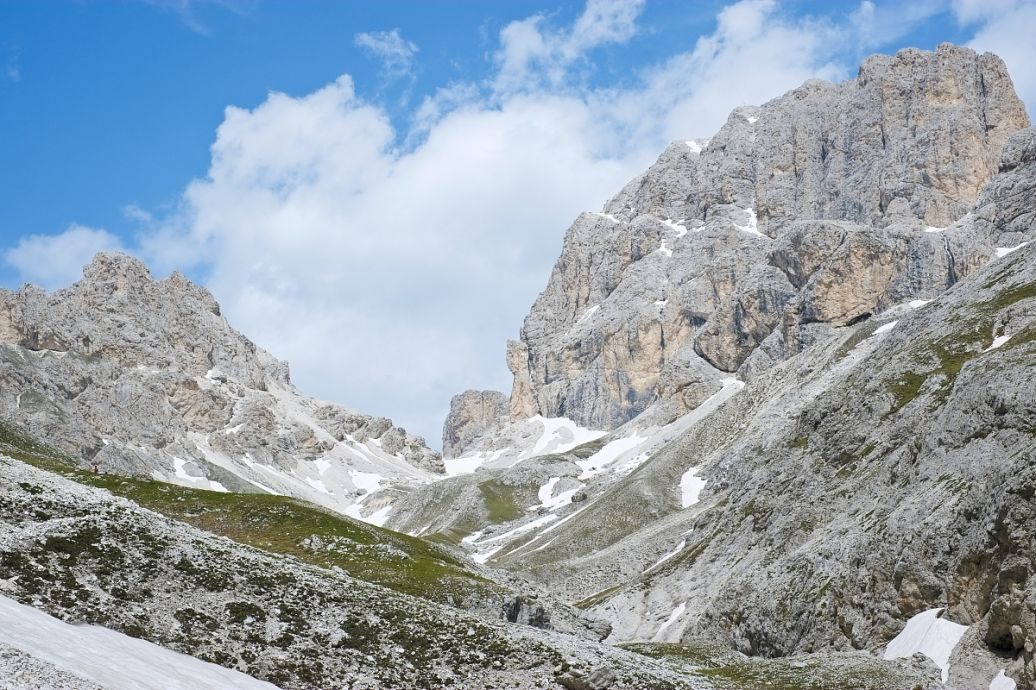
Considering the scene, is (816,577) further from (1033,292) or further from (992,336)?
(1033,292)

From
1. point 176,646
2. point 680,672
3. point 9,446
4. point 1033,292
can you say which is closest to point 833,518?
point 680,672

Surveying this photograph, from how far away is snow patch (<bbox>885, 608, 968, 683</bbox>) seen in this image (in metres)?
48.4

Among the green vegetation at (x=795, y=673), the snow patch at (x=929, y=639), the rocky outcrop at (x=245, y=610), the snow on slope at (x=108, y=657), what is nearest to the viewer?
the snow on slope at (x=108, y=657)

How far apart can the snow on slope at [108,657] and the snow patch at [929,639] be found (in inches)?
1394

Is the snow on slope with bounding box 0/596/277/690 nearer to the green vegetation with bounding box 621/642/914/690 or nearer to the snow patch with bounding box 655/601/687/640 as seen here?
the green vegetation with bounding box 621/642/914/690

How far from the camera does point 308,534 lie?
206 feet

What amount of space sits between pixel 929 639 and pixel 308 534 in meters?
39.4

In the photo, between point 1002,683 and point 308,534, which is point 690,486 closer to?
point 308,534

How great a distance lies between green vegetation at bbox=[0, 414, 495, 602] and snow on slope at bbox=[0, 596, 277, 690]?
21675 millimetres

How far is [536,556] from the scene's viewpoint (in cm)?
16362

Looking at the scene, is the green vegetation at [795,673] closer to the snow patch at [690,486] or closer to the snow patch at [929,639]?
the snow patch at [929,639]

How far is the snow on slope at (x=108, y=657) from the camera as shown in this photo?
1015 inches

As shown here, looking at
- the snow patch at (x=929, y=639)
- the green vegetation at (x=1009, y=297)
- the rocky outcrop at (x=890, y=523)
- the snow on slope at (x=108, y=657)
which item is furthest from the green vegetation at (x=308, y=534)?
the green vegetation at (x=1009, y=297)

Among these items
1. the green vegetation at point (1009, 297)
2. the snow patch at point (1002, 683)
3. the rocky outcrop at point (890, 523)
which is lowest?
the snow patch at point (1002, 683)
